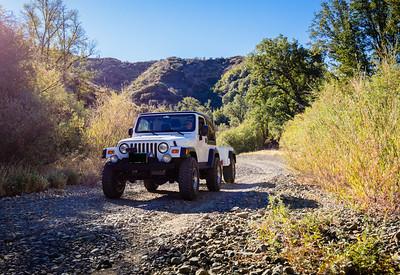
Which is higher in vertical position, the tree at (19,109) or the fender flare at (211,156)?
the tree at (19,109)

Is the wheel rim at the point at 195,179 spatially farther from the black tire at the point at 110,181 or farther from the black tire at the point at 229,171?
the black tire at the point at 229,171

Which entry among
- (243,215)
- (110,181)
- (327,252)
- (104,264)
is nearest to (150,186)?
(110,181)

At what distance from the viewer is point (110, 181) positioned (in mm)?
8320

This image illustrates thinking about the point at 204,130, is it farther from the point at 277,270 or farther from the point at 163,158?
the point at 277,270

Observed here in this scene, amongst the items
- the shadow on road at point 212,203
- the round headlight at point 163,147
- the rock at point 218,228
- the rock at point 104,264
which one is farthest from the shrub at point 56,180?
the rock at point 104,264

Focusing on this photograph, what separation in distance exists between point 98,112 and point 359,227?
15.4m

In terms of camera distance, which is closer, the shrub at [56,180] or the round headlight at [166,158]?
the round headlight at [166,158]

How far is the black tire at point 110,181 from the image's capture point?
8.30 meters

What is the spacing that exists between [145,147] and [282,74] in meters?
33.6

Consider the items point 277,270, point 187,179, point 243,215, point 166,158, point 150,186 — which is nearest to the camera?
point 277,270

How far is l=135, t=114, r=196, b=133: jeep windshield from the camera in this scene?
961 cm

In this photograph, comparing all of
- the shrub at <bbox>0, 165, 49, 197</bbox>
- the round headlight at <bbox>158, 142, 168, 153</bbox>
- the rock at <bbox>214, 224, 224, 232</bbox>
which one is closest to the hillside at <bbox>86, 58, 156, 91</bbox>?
the shrub at <bbox>0, 165, 49, 197</bbox>

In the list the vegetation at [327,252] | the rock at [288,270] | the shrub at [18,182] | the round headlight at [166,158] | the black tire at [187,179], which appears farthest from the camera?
the shrub at [18,182]

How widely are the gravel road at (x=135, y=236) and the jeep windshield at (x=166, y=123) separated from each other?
7.44 ft
